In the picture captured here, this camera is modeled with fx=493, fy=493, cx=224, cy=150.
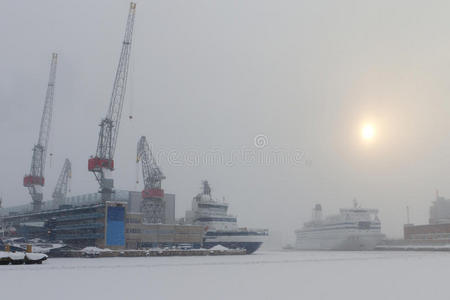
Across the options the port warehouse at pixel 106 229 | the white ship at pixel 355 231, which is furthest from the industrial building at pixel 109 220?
the white ship at pixel 355 231

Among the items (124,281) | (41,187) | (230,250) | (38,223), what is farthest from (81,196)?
(124,281)

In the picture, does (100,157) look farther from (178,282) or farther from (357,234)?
(357,234)

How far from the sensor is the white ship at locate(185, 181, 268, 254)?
431ft

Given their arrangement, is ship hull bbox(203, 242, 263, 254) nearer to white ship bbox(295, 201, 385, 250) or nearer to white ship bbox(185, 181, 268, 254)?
white ship bbox(185, 181, 268, 254)

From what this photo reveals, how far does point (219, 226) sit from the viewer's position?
5320 inches

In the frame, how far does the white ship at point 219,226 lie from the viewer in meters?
131

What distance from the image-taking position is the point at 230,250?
123875mm

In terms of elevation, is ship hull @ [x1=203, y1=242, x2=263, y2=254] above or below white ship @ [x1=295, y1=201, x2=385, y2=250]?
below

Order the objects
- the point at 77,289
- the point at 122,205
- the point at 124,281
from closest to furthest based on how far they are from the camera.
Answer: 1. the point at 77,289
2. the point at 124,281
3. the point at 122,205

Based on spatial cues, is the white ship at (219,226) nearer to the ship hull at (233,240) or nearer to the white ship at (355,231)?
the ship hull at (233,240)

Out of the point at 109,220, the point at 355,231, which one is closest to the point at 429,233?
the point at 355,231

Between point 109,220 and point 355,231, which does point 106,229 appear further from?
point 355,231

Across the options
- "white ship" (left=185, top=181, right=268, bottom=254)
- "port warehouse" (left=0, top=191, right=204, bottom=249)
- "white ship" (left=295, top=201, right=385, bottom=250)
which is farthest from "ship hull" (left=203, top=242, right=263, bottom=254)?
"white ship" (left=295, top=201, right=385, bottom=250)

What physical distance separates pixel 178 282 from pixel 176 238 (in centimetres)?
8879
